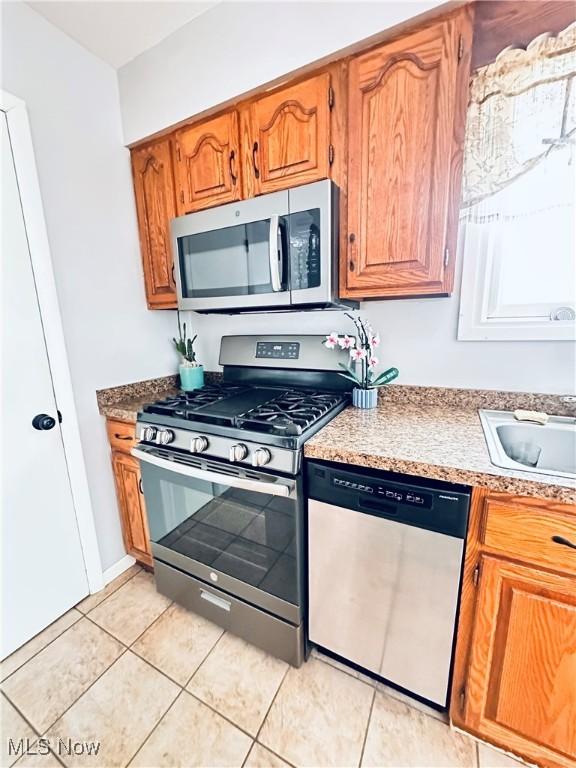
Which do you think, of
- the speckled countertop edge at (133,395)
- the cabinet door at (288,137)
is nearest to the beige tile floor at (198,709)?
the speckled countertop edge at (133,395)

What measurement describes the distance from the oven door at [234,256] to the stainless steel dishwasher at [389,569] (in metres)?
0.81

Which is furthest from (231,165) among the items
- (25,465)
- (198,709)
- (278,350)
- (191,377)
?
(198,709)

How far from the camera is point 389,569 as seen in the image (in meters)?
1.05

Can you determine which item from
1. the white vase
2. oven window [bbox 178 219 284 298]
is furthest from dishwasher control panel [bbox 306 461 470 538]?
oven window [bbox 178 219 284 298]

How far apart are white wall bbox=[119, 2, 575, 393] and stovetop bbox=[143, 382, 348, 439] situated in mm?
406

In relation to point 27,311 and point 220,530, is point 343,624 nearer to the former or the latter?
point 220,530

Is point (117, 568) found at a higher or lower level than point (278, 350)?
lower

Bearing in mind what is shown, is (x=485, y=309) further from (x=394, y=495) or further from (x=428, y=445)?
(x=394, y=495)

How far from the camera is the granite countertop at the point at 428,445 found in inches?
33.0

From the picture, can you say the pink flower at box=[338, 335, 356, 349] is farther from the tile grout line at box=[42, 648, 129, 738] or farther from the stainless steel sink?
the tile grout line at box=[42, 648, 129, 738]

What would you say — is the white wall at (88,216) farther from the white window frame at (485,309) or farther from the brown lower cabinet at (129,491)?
the white window frame at (485,309)

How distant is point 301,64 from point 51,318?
1480 millimetres

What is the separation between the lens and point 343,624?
1.20m

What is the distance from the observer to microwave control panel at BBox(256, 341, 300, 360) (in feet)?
5.70
